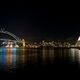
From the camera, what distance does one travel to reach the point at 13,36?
138m

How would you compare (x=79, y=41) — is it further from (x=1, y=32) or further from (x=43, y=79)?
(x=43, y=79)

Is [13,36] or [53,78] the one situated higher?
[13,36]

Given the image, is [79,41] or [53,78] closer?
[53,78]

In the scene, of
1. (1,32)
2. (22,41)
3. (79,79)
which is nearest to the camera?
(79,79)

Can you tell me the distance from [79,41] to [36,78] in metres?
122

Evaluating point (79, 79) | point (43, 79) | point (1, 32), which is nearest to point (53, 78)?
point (43, 79)

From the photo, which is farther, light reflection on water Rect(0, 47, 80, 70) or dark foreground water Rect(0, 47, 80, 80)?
light reflection on water Rect(0, 47, 80, 70)

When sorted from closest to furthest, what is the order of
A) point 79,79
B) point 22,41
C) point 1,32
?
point 79,79
point 1,32
point 22,41

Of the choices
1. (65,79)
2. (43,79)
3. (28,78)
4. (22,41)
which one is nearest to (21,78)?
(28,78)

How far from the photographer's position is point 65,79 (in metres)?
16.0

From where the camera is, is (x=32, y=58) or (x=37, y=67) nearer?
(x=37, y=67)

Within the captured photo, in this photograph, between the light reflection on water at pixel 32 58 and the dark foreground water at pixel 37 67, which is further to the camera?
the light reflection on water at pixel 32 58

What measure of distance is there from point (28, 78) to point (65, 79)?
2.81m

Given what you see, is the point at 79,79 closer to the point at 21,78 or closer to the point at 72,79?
the point at 72,79
